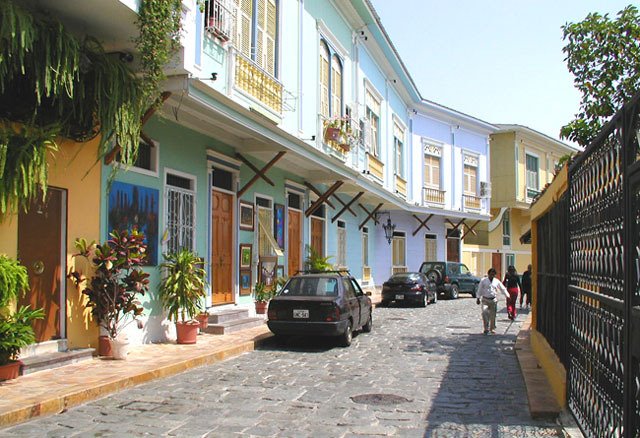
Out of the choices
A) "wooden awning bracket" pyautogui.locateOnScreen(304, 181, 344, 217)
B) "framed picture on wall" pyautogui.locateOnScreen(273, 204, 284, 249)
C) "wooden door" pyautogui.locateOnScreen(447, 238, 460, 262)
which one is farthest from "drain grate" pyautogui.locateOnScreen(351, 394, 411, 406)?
"wooden door" pyautogui.locateOnScreen(447, 238, 460, 262)

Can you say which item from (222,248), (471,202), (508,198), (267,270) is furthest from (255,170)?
(508,198)

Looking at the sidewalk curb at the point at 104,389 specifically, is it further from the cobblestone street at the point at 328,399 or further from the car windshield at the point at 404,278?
the car windshield at the point at 404,278

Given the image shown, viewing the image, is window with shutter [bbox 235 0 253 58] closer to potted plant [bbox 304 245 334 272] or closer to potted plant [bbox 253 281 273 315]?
potted plant [bbox 253 281 273 315]

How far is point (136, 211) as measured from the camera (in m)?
11.0

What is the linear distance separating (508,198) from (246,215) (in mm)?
25988

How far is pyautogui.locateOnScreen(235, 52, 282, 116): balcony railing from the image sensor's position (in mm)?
12711

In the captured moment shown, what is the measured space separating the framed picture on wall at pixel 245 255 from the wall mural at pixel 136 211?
3720mm

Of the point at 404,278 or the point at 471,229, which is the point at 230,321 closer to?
the point at 404,278

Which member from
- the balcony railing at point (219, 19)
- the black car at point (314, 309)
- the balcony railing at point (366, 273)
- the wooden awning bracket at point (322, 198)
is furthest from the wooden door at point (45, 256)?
the balcony railing at point (366, 273)

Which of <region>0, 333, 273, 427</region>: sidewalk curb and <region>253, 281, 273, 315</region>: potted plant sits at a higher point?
<region>253, 281, 273, 315</region>: potted plant

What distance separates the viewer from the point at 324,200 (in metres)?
19.2

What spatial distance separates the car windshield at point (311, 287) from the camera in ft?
40.4

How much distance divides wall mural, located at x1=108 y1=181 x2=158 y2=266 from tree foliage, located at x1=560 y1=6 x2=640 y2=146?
24.1ft

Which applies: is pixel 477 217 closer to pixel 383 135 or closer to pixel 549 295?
pixel 383 135
